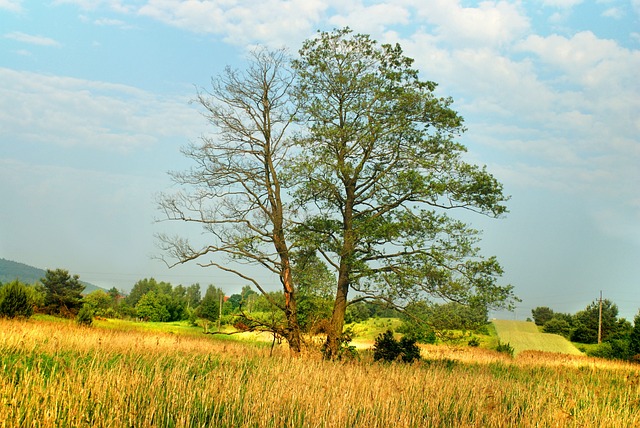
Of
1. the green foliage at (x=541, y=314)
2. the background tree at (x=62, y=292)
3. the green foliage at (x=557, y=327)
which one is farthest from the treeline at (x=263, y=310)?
the green foliage at (x=541, y=314)

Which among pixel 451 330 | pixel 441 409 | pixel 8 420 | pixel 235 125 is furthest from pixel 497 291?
pixel 8 420

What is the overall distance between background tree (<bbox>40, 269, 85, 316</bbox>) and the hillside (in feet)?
88.0

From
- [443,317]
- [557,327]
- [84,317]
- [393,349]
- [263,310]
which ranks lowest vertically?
[84,317]

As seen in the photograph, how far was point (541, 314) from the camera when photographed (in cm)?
7481

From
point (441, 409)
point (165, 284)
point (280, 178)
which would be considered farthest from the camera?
point (165, 284)

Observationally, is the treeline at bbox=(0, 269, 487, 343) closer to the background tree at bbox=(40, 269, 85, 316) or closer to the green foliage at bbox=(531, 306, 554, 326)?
the background tree at bbox=(40, 269, 85, 316)

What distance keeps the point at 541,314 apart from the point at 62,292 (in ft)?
193

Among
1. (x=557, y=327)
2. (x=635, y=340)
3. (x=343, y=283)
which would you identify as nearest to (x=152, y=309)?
(x=557, y=327)

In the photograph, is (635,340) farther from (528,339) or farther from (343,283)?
(343,283)

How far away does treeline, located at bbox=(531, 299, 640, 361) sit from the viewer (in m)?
32.7

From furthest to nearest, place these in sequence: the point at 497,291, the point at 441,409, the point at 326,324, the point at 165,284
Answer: the point at 165,284, the point at 326,324, the point at 497,291, the point at 441,409

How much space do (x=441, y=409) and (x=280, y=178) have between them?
11.4 m

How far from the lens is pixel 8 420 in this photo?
6773mm

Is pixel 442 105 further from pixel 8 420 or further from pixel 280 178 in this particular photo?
pixel 8 420
